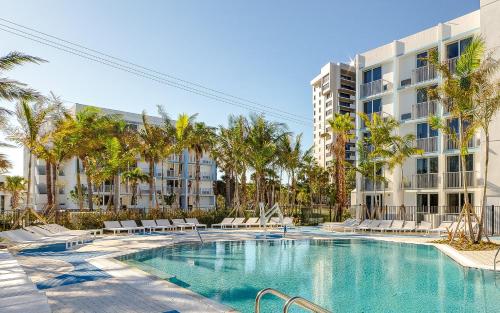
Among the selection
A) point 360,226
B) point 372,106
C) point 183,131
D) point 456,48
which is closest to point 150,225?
point 183,131

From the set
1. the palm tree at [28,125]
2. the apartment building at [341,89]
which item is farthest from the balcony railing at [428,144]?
the apartment building at [341,89]

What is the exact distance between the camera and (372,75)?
3500 centimetres

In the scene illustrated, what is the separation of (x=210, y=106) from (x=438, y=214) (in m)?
22.9

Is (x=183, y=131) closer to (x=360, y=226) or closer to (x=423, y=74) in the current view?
(x=360, y=226)

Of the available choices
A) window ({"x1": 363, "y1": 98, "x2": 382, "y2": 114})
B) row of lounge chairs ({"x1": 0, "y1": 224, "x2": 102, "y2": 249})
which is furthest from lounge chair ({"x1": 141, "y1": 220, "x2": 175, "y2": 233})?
window ({"x1": 363, "y1": 98, "x2": 382, "y2": 114})

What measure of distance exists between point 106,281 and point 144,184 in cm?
5178

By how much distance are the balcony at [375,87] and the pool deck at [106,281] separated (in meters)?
17.9

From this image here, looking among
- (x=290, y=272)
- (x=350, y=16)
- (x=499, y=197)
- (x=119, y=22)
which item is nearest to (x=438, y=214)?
(x=499, y=197)

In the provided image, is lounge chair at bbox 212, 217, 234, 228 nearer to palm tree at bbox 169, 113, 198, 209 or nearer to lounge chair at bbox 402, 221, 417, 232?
palm tree at bbox 169, 113, 198, 209

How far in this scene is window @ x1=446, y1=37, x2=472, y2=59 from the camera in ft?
91.3

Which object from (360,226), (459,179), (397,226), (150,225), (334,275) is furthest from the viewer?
(459,179)

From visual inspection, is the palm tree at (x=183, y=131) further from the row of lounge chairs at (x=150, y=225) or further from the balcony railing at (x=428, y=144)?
the balcony railing at (x=428, y=144)

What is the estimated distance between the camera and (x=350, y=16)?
21891mm

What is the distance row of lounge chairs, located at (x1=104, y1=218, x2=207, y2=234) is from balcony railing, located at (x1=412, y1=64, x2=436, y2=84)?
61.5ft
